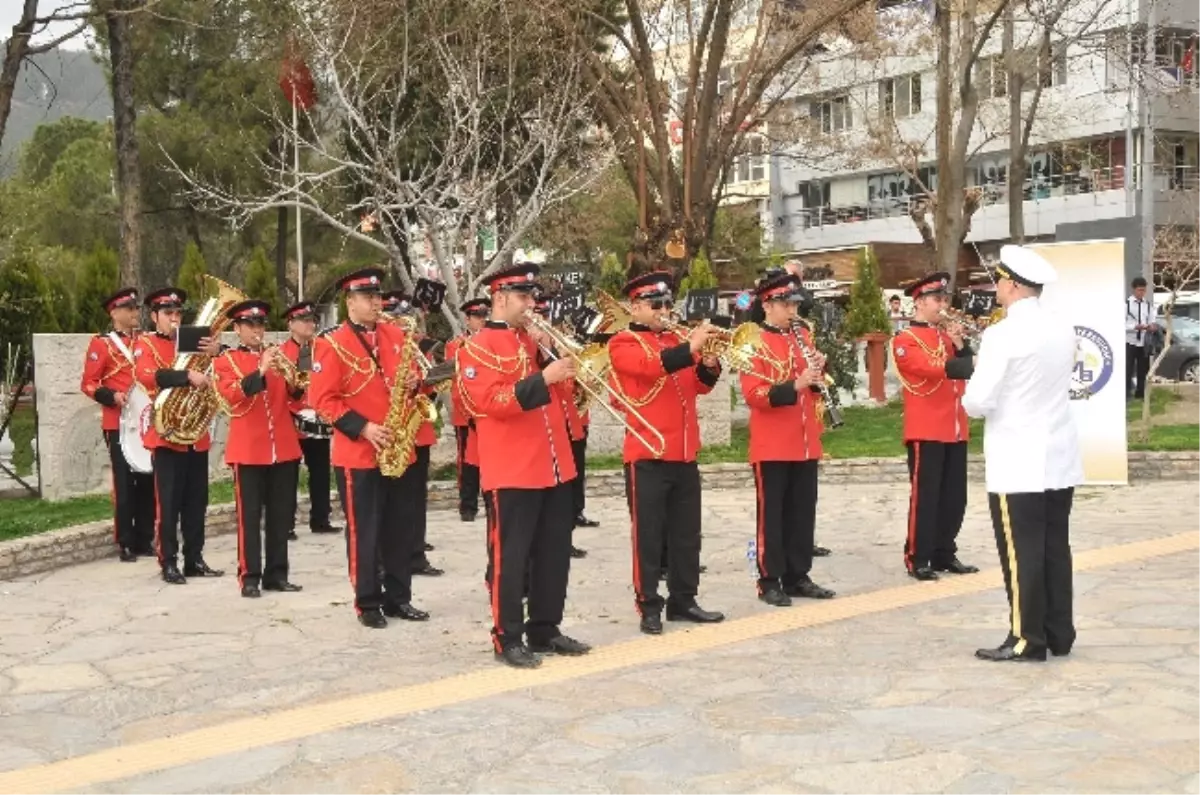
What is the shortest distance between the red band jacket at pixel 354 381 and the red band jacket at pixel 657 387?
133 centimetres

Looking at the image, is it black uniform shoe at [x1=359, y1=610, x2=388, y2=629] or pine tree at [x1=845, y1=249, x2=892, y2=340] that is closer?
black uniform shoe at [x1=359, y1=610, x2=388, y2=629]

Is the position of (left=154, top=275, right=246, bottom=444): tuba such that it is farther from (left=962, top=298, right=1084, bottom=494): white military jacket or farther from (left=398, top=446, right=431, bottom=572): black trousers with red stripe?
(left=962, top=298, right=1084, bottom=494): white military jacket

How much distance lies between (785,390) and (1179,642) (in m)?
2.52

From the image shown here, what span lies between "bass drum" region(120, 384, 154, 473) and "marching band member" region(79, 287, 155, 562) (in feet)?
0.36

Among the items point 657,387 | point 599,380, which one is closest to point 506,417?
point 599,380

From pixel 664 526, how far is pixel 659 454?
47 centimetres

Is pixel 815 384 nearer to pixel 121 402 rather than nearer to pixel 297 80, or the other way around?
pixel 121 402

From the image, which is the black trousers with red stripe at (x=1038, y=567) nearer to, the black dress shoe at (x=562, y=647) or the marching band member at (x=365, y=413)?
the black dress shoe at (x=562, y=647)

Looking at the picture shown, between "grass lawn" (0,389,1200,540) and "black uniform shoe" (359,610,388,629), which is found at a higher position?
"grass lawn" (0,389,1200,540)

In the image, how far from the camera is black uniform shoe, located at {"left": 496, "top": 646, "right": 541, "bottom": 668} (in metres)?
7.28

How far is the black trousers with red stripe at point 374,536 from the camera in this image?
332 inches

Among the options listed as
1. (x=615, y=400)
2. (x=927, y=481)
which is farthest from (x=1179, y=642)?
(x=615, y=400)

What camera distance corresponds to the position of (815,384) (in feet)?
28.5

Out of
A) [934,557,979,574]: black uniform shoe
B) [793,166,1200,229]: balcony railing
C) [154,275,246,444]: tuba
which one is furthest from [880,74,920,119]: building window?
[154,275,246,444]: tuba
